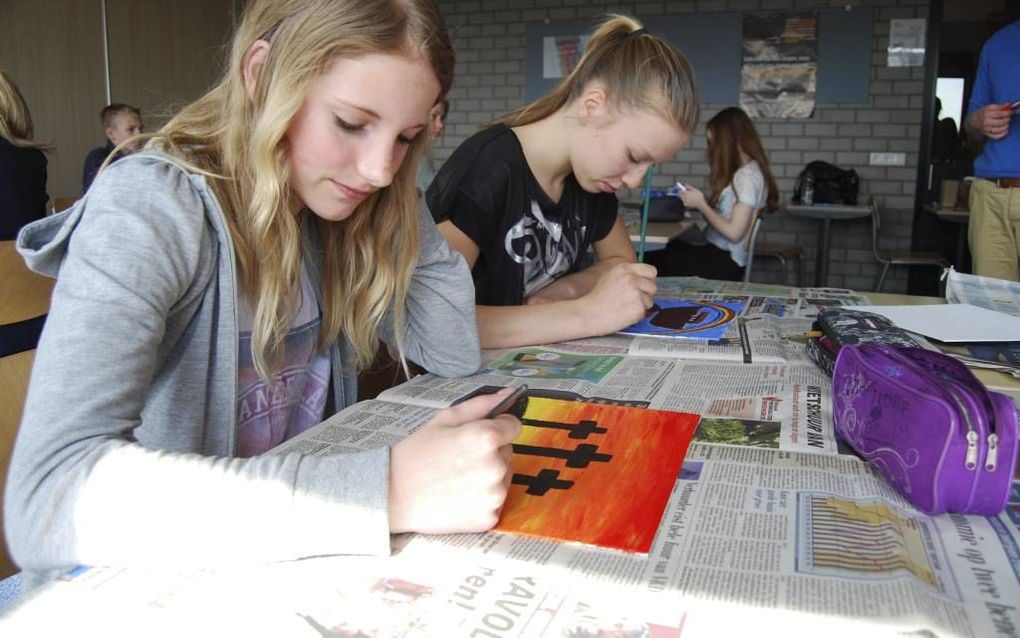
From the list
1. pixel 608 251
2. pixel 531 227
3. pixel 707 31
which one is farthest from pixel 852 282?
pixel 531 227

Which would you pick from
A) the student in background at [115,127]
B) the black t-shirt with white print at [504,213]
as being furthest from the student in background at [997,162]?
the student in background at [115,127]

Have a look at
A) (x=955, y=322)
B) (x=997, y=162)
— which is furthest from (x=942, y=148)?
(x=955, y=322)

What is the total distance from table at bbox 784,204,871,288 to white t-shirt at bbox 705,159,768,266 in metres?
1.32

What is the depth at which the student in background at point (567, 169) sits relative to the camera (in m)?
1.40

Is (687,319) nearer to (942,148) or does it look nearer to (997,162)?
(997,162)

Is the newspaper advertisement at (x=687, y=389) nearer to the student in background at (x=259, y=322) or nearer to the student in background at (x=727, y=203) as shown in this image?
the student in background at (x=259, y=322)

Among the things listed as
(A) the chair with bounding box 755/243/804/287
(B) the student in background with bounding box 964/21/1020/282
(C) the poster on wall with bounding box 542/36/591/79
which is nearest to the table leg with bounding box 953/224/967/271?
(A) the chair with bounding box 755/243/804/287

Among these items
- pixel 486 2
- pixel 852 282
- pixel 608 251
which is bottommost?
pixel 852 282

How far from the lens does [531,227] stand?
1.58 meters

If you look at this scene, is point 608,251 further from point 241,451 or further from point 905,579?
point 905,579

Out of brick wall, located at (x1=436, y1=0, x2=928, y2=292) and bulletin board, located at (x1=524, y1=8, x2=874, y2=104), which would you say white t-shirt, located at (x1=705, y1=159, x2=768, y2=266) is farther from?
brick wall, located at (x1=436, y1=0, x2=928, y2=292)

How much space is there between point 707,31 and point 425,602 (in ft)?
17.3

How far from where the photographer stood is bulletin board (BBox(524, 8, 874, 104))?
16.2ft

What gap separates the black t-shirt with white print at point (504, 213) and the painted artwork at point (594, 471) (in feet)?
1.95
